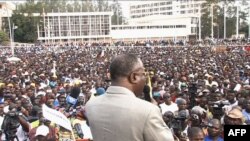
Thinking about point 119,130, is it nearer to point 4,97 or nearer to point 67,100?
point 67,100

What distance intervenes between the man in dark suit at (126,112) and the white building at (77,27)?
68.8m

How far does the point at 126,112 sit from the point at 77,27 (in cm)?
7239

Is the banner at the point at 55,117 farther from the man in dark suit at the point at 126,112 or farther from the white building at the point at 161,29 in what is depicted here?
the white building at the point at 161,29

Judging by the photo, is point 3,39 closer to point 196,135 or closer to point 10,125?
point 10,125

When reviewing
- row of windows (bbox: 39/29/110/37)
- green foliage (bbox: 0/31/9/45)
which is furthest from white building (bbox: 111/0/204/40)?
green foliage (bbox: 0/31/9/45)

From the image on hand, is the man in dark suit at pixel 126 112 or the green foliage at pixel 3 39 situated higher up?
the green foliage at pixel 3 39

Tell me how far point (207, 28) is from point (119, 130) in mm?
65163

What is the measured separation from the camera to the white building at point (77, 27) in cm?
7150

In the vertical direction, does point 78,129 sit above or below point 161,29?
below

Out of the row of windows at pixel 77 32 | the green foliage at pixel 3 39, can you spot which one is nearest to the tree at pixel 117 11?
the row of windows at pixel 77 32

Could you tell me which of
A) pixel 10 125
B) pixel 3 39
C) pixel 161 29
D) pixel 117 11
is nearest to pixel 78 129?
pixel 10 125

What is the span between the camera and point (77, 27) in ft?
241

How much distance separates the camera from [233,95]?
803 centimetres

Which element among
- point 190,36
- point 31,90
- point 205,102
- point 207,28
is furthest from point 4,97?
point 190,36
